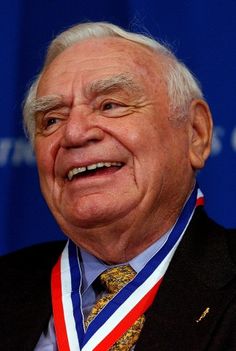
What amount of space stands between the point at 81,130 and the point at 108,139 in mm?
64

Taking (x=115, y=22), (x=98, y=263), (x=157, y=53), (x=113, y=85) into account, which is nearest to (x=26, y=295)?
(x=98, y=263)

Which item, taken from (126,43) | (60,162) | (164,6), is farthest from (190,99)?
(164,6)

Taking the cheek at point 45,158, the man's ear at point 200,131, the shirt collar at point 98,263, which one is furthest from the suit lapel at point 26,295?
the man's ear at point 200,131

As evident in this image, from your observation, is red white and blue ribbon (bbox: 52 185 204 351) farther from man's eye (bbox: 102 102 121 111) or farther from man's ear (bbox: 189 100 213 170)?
man's eye (bbox: 102 102 121 111)

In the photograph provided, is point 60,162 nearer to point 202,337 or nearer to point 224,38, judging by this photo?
point 202,337

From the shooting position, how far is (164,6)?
93.9 inches

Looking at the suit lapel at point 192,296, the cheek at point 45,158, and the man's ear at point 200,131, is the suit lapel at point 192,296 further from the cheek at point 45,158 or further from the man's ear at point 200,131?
the cheek at point 45,158

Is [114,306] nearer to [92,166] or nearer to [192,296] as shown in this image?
→ [192,296]

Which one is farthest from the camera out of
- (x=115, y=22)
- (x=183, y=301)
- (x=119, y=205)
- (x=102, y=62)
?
(x=115, y=22)

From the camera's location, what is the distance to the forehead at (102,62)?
1936 millimetres

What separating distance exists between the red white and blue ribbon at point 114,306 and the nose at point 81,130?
280 mm

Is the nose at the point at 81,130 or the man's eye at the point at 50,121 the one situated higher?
the nose at the point at 81,130

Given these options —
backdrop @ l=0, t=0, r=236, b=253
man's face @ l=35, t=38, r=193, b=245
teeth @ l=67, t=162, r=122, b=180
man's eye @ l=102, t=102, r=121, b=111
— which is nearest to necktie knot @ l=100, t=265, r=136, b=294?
man's face @ l=35, t=38, r=193, b=245

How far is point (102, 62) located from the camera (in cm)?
195
